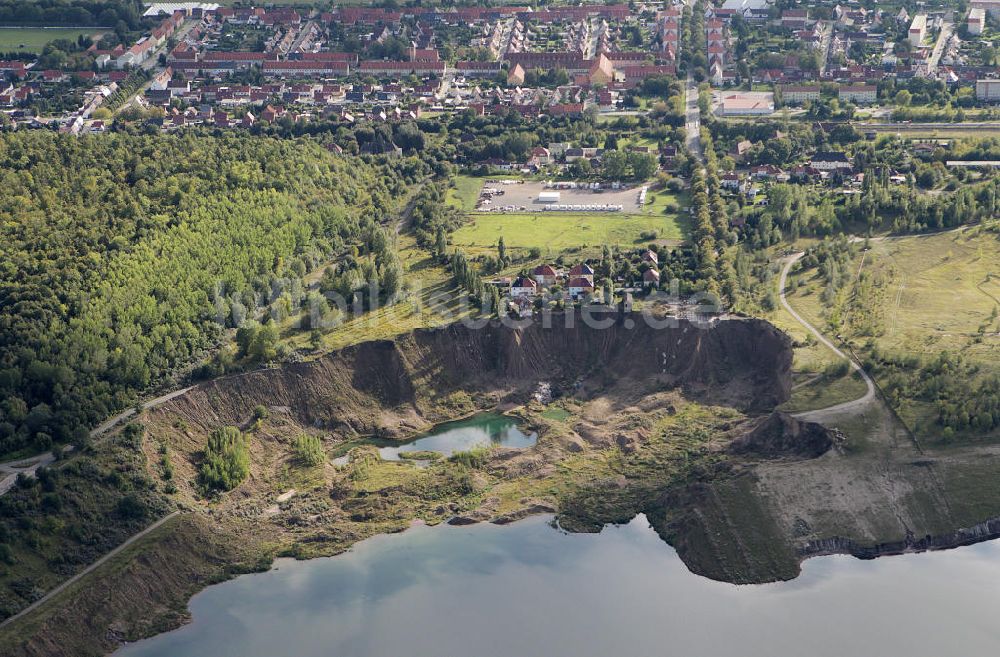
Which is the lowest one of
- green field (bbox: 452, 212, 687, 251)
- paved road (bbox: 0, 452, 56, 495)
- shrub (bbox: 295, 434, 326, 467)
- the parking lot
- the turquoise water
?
the turquoise water

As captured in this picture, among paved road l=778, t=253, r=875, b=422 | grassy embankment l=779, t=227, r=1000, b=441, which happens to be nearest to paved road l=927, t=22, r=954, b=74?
grassy embankment l=779, t=227, r=1000, b=441

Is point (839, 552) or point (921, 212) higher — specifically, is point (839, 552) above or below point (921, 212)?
below

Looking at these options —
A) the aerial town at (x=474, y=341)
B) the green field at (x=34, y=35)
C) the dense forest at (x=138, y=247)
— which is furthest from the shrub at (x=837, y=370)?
the green field at (x=34, y=35)

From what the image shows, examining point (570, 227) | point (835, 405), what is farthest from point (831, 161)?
point (835, 405)

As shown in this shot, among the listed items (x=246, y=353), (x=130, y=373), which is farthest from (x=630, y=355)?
(x=130, y=373)

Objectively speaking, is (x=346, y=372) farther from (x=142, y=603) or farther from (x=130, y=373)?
(x=142, y=603)

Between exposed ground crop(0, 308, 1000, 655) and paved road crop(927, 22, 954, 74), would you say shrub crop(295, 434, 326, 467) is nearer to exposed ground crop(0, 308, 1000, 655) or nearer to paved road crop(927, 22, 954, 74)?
exposed ground crop(0, 308, 1000, 655)

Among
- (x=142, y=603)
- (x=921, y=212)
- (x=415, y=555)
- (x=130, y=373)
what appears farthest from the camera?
(x=921, y=212)
